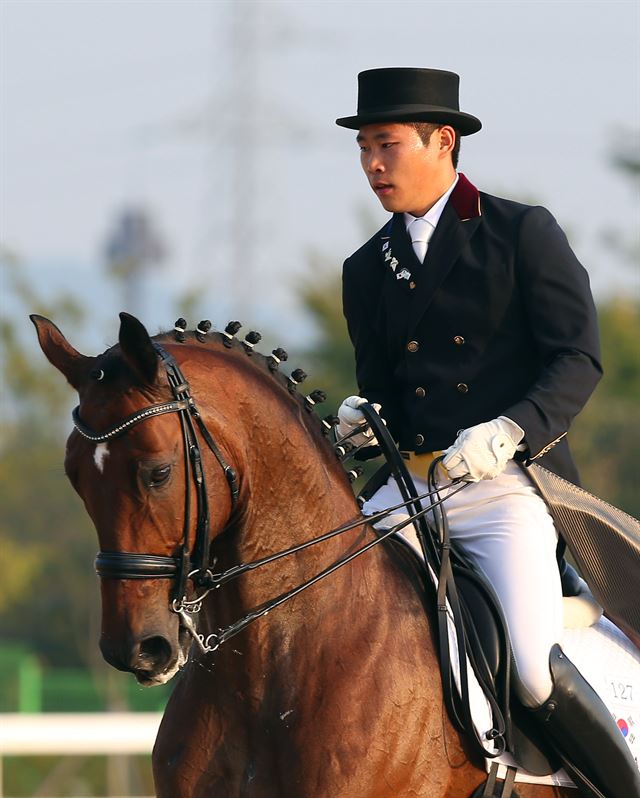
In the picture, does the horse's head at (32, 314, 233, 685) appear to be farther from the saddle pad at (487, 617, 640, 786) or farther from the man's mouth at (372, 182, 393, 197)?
the saddle pad at (487, 617, 640, 786)

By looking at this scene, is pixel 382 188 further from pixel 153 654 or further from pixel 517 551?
pixel 153 654

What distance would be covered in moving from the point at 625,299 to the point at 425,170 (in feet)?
87.3

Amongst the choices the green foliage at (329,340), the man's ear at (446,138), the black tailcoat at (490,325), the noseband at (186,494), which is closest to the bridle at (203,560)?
the noseband at (186,494)

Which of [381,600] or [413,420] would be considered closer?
[381,600]

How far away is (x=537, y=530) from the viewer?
5020mm

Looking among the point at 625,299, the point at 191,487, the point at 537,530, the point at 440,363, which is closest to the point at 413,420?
the point at 440,363

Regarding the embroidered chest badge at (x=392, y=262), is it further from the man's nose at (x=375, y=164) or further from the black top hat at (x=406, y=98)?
the black top hat at (x=406, y=98)

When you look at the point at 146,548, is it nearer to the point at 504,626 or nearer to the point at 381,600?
the point at 381,600

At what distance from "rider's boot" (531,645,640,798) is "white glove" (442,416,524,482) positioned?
616 mm

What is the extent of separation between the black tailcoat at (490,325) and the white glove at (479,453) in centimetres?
17

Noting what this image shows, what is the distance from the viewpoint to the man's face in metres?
5.21

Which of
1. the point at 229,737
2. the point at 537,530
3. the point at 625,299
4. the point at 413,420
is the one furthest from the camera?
the point at 625,299

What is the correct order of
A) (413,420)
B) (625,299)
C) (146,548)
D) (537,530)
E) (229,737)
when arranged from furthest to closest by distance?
(625,299)
(413,420)
(537,530)
(229,737)
(146,548)

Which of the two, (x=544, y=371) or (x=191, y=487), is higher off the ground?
(x=544, y=371)
